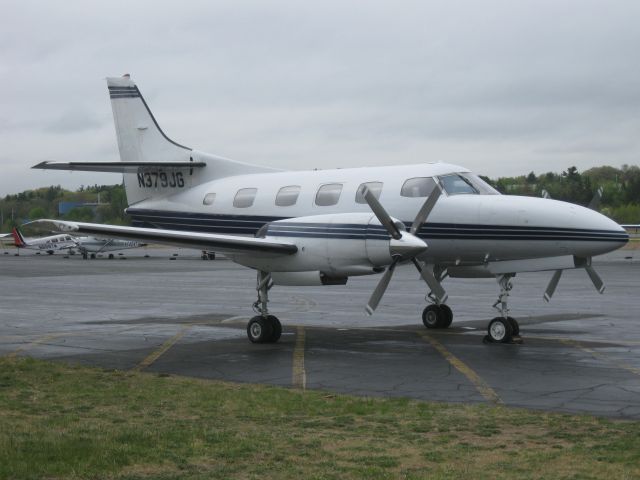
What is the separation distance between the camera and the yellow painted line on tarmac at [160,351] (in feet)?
47.0

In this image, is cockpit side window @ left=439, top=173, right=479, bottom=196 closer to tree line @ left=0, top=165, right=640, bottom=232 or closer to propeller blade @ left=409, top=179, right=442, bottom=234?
propeller blade @ left=409, top=179, right=442, bottom=234

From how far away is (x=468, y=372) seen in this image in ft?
42.9

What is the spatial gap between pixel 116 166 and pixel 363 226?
341 inches

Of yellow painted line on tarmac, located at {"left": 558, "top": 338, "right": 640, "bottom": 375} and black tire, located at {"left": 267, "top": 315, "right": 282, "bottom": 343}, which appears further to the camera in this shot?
black tire, located at {"left": 267, "top": 315, "right": 282, "bottom": 343}

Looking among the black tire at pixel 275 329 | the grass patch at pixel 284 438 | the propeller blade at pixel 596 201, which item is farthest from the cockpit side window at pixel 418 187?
the grass patch at pixel 284 438

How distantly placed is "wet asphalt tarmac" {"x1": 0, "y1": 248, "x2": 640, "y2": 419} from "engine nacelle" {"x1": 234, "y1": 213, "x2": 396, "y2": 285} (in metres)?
1.58

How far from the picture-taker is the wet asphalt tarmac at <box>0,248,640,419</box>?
1190cm

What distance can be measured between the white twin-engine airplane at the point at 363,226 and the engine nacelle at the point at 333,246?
0.07ft

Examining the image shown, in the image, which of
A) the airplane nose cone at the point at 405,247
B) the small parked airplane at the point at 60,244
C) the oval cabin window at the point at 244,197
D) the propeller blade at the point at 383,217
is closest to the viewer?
the airplane nose cone at the point at 405,247

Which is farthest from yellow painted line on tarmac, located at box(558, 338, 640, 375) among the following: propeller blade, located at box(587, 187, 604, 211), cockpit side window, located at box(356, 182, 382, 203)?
cockpit side window, located at box(356, 182, 382, 203)

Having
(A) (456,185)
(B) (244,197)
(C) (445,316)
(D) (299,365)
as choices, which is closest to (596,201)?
(A) (456,185)

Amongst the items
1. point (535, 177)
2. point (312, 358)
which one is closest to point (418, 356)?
point (312, 358)

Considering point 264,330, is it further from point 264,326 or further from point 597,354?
point 597,354

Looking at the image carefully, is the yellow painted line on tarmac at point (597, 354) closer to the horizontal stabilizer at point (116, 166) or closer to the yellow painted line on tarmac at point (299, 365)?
the yellow painted line on tarmac at point (299, 365)
